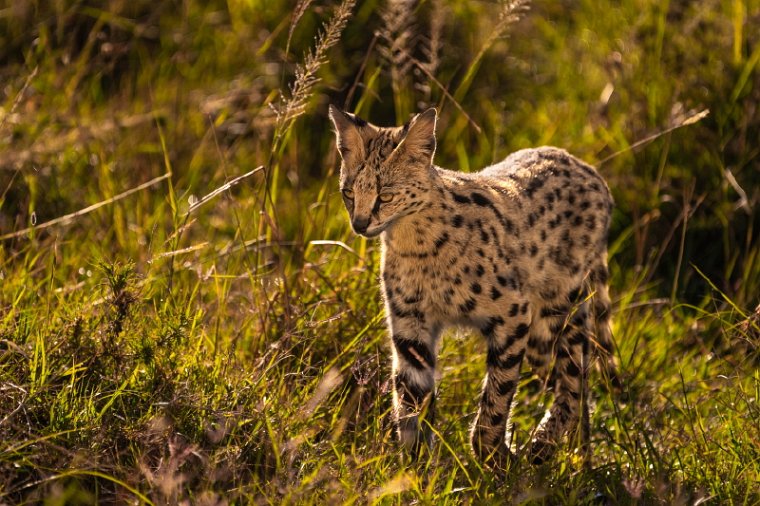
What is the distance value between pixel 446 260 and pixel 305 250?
85 cm

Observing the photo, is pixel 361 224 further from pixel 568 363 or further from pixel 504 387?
pixel 568 363

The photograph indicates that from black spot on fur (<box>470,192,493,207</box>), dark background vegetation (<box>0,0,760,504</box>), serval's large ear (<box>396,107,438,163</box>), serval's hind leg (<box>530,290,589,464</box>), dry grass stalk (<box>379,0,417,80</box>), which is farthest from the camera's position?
dry grass stalk (<box>379,0,417,80</box>)

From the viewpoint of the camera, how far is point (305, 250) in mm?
4891

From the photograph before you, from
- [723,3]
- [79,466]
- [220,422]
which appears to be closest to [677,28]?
[723,3]

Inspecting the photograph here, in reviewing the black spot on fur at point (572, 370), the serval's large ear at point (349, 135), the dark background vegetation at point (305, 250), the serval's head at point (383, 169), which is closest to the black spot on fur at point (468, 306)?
the dark background vegetation at point (305, 250)

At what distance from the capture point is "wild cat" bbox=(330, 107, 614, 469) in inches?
163

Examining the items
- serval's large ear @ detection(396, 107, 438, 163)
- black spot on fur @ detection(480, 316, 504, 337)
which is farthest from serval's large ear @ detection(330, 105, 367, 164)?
black spot on fur @ detection(480, 316, 504, 337)

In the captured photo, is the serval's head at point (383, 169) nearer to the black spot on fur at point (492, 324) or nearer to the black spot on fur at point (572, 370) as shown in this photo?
the black spot on fur at point (492, 324)

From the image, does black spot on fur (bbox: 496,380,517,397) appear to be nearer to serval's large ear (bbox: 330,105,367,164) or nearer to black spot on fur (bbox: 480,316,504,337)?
black spot on fur (bbox: 480,316,504,337)

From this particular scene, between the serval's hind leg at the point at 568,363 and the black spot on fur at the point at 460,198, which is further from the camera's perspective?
the serval's hind leg at the point at 568,363

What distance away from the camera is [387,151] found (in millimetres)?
4188

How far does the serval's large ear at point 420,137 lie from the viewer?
4.14m

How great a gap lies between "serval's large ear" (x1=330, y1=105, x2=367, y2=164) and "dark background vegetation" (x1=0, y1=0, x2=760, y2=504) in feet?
0.73

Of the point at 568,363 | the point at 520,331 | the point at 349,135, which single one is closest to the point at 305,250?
the point at 349,135
